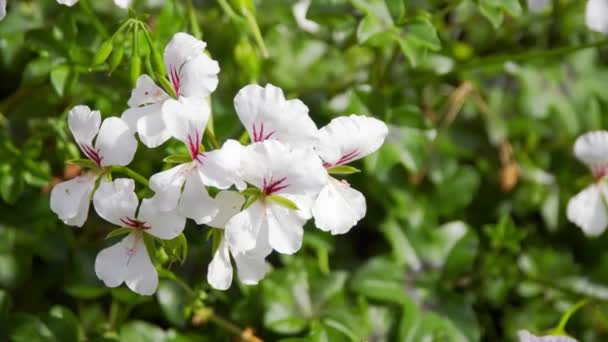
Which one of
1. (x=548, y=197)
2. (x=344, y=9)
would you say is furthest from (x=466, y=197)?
(x=344, y=9)

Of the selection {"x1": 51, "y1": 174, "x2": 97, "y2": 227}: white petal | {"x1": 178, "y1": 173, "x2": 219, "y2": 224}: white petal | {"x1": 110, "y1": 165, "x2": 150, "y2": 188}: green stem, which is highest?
{"x1": 178, "y1": 173, "x2": 219, "y2": 224}: white petal

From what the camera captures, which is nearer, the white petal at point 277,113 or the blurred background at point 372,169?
the white petal at point 277,113

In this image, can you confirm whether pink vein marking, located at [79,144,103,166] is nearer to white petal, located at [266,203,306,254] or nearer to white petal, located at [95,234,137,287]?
white petal, located at [95,234,137,287]

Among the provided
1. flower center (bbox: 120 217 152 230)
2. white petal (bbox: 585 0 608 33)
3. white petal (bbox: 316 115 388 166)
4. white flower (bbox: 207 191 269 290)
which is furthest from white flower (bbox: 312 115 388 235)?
white petal (bbox: 585 0 608 33)

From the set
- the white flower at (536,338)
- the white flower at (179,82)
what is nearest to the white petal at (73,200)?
the white flower at (179,82)

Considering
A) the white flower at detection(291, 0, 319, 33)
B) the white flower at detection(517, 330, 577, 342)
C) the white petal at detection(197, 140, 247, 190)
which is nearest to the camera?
the white petal at detection(197, 140, 247, 190)

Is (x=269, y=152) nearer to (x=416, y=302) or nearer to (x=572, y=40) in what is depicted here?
(x=416, y=302)

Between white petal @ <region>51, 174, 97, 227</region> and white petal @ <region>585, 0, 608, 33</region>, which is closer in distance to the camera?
white petal @ <region>51, 174, 97, 227</region>

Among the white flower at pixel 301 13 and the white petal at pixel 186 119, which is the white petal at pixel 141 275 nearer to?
the white petal at pixel 186 119
